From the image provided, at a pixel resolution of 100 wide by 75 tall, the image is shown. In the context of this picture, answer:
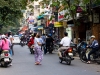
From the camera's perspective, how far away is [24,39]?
4278cm

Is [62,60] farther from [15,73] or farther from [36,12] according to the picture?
[36,12]

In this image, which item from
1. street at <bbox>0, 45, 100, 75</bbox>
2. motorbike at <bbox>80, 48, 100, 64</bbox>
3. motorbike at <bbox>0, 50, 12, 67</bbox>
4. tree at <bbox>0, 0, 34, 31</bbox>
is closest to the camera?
street at <bbox>0, 45, 100, 75</bbox>

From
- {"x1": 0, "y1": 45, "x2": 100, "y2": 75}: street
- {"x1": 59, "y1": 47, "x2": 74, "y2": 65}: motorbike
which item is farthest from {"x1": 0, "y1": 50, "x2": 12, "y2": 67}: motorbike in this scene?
{"x1": 59, "y1": 47, "x2": 74, "y2": 65}: motorbike

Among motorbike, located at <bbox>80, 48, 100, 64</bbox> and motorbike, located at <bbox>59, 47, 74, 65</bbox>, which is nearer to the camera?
motorbike, located at <bbox>59, 47, 74, 65</bbox>

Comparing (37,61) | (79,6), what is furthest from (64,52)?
(79,6)

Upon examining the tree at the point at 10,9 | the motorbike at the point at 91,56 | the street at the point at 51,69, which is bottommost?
the street at the point at 51,69

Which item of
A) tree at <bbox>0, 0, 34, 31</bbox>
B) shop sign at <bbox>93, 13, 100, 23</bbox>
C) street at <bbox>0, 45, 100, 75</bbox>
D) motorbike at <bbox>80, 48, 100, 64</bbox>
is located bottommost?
street at <bbox>0, 45, 100, 75</bbox>

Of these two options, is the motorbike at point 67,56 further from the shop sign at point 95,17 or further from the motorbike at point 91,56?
the shop sign at point 95,17

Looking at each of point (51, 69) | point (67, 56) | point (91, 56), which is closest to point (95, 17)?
point (91, 56)

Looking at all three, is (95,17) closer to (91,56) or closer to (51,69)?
(91,56)

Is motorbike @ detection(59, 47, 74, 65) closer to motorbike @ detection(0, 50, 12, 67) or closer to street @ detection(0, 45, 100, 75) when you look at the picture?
street @ detection(0, 45, 100, 75)

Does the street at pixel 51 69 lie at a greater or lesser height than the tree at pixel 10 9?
lesser

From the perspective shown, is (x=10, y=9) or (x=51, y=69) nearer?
(x=51, y=69)

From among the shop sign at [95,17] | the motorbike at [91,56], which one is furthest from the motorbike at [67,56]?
the shop sign at [95,17]
